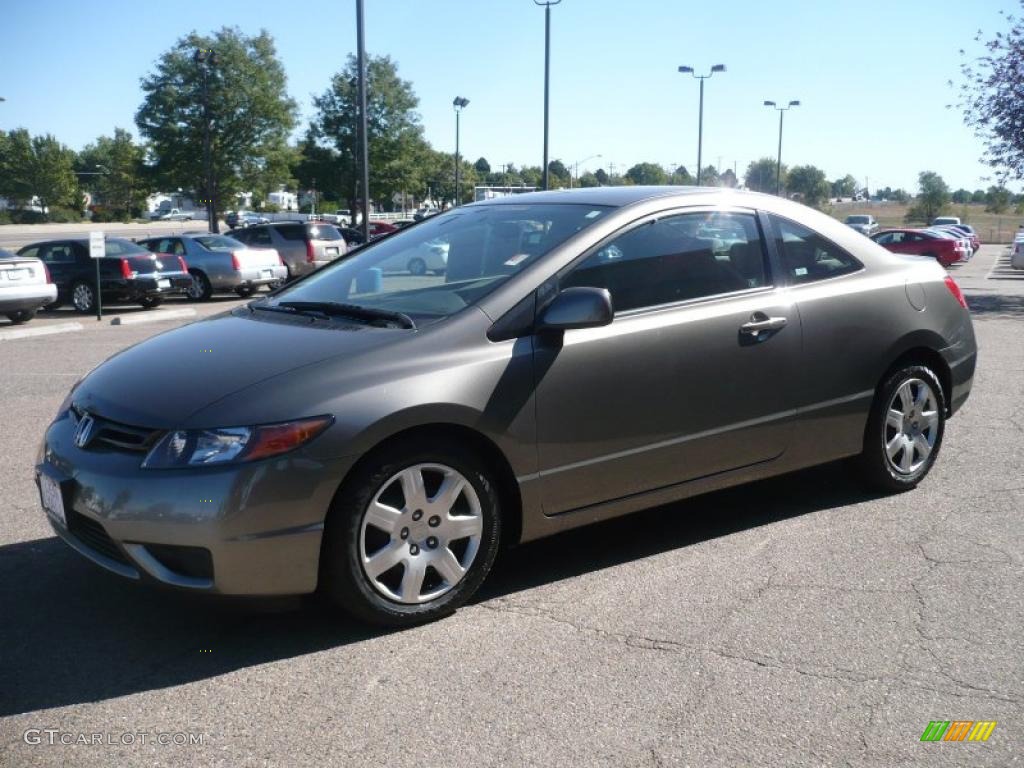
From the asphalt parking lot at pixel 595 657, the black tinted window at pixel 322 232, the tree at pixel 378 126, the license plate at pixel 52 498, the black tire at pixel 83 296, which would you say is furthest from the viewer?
the tree at pixel 378 126

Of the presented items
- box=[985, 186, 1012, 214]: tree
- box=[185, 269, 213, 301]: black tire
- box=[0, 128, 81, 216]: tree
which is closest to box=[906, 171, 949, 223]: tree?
box=[985, 186, 1012, 214]: tree

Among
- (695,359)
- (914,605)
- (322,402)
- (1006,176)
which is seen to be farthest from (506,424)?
(1006,176)

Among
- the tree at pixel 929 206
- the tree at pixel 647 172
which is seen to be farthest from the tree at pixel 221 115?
the tree at pixel 929 206

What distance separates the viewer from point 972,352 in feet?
19.4

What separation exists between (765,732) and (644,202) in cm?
247

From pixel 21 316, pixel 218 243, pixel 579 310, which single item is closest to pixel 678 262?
pixel 579 310

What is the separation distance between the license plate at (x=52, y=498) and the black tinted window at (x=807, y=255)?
3.39m

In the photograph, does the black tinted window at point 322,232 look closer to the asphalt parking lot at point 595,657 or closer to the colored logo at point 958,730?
the asphalt parking lot at point 595,657

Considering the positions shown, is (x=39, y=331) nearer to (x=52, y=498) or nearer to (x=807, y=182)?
(x=52, y=498)

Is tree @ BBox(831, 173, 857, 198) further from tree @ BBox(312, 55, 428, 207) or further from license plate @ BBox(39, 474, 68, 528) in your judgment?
license plate @ BBox(39, 474, 68, 528)

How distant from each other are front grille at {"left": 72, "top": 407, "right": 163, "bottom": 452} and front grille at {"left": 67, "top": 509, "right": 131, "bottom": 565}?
268mm

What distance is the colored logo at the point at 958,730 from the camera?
308 centimetres

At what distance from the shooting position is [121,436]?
12.2 feet

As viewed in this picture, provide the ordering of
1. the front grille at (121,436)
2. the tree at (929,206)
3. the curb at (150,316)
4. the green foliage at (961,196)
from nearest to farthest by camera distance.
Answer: the front grille at (121,436)
the curb at (150,316)
the tree at (929,206)
the green foliage at (961,196)
